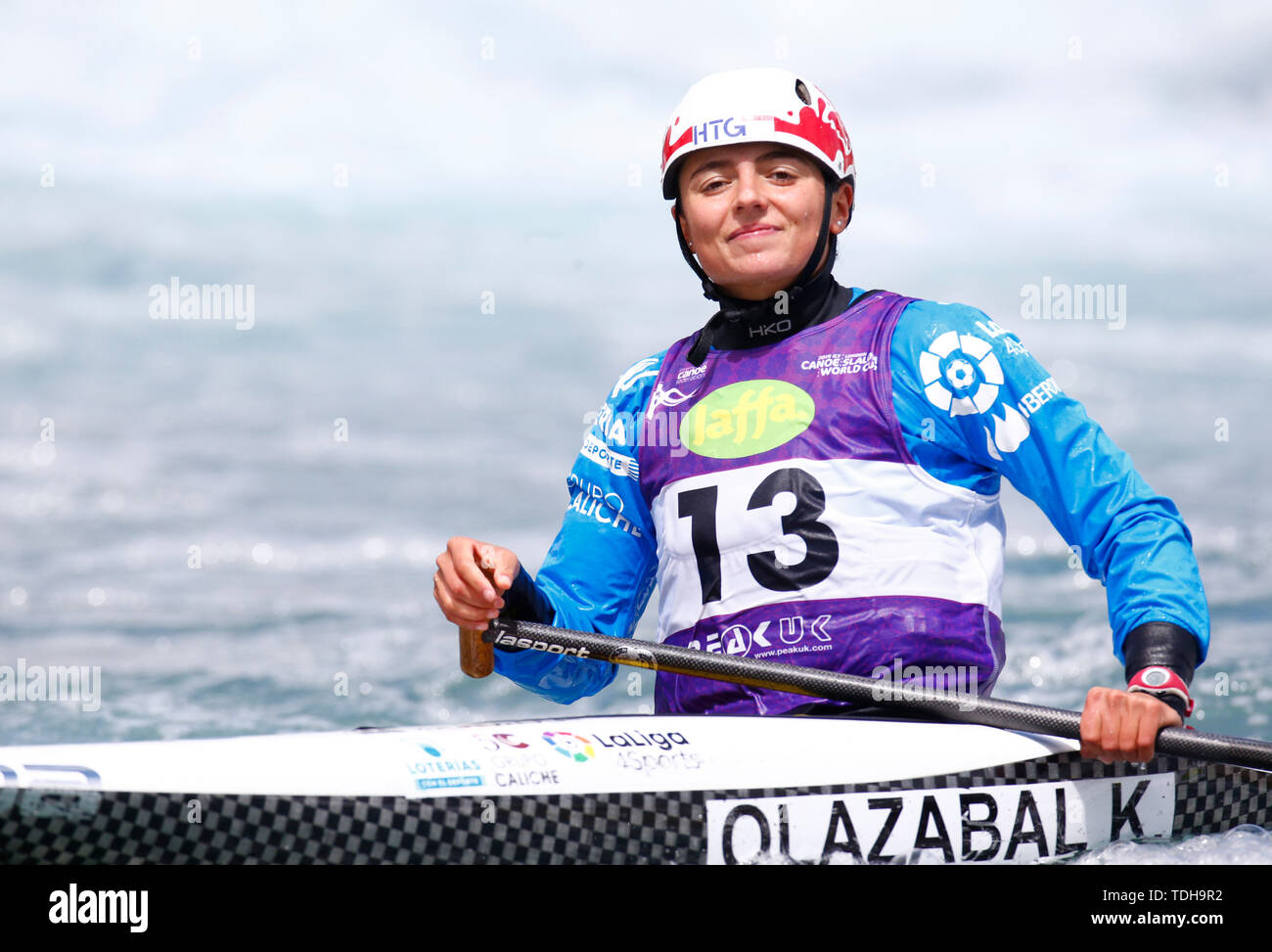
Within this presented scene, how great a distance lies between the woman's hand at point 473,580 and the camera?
314cm

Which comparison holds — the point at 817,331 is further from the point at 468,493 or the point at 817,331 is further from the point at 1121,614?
the point at 468,493

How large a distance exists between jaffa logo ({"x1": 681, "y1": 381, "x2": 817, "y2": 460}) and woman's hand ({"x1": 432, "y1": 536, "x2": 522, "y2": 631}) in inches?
23.9

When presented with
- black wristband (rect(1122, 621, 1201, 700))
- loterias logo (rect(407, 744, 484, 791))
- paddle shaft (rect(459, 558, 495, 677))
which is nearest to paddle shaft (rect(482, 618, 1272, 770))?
paddle shaft (rect(459, 558, 495, 677))

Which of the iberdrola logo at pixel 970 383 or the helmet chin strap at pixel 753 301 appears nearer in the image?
the iberdrola logo at pixel 970 383

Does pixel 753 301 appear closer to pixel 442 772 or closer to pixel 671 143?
pixel 671 143

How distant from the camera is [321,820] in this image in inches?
96.1

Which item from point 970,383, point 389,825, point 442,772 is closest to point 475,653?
point 442,772

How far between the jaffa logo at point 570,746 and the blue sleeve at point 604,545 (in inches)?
33.0

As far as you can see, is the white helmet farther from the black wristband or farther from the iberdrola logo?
the black wristband

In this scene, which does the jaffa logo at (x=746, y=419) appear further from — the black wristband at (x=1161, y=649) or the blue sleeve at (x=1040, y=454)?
the black wristband at (x=1161, y=649)

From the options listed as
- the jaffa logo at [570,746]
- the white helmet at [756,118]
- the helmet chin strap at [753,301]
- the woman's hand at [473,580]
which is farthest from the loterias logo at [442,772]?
the white helmet at [756,118]

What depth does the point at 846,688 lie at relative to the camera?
2965 millimetres

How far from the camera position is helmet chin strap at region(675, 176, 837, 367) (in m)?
3.59
